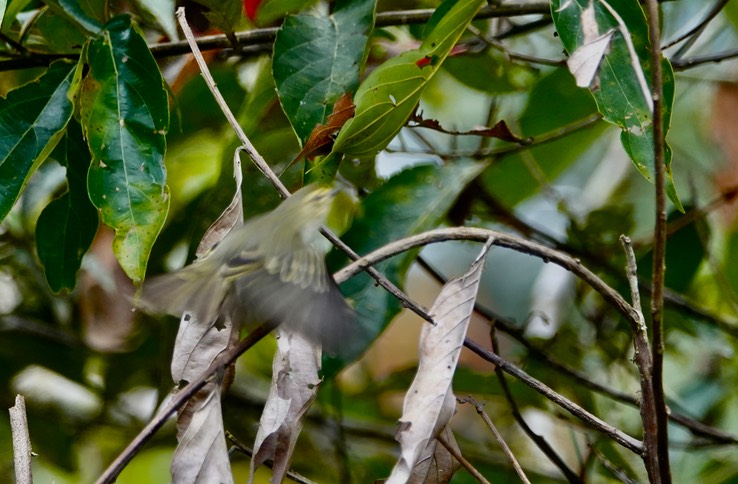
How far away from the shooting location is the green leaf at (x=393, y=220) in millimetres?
1102

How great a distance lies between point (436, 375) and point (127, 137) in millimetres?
477

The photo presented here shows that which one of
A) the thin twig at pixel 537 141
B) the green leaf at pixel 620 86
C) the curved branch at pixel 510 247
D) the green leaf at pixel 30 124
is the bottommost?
the green leaf at pixel 30 124

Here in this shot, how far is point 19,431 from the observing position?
0.71 metres

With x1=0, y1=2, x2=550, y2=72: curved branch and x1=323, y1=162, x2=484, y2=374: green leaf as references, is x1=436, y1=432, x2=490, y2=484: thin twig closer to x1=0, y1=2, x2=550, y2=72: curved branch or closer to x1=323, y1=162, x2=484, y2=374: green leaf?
x1=323, y1=162, x2=484, y2=374: green leaf

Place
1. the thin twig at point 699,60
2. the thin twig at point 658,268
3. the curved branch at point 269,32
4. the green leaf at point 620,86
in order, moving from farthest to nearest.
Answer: the thin twig at point 699,60, the curved branch at point 269,32, the green leaf at point 620,86, the thin twig at point 658,268

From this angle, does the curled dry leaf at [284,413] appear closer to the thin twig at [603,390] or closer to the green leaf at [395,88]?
the green leaf at [395,88]

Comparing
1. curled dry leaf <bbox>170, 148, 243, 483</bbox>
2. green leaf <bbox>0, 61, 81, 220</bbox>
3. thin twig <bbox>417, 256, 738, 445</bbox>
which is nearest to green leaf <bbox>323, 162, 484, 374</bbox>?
thin twig <bbox>417, 256, 738, 445</bbox>

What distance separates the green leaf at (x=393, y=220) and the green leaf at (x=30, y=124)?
15.1 inches

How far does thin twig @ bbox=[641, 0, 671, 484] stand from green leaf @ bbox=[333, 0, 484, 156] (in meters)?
0.31

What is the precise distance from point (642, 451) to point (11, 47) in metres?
0.90

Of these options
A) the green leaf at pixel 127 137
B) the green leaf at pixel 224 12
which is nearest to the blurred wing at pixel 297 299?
the green leaf at pixel 127 137

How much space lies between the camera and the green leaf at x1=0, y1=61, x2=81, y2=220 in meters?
0.96

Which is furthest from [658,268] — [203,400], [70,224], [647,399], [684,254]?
[684,254]

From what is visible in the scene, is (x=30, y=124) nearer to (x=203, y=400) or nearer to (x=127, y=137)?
(x=127, y=137)
